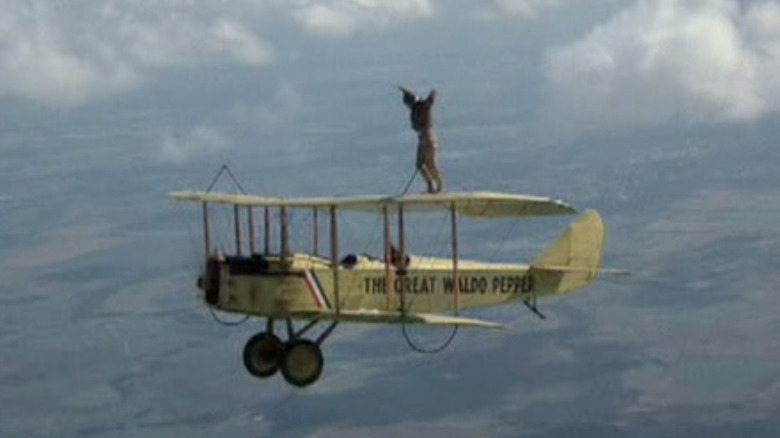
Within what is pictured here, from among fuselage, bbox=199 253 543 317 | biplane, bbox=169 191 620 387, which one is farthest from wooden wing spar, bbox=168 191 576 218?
fuselage, bbox=199 253 543 317

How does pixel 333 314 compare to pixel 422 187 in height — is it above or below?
below

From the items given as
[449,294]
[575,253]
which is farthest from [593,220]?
[449,294]

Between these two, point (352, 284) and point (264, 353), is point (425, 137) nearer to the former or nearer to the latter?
point (352, 284)

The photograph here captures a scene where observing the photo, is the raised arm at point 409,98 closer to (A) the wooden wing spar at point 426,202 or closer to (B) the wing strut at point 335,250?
(A) the wooden wing spar at point 426,202

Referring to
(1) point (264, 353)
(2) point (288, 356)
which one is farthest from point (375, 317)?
(1) point (264, 353)

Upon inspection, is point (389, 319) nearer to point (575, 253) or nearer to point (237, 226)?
point (237, 226)

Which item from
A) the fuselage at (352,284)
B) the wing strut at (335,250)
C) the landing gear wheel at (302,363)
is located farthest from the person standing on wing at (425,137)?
the landing gear wheel at (302,363)

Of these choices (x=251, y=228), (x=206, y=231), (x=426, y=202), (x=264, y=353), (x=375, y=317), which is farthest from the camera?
(x=264, y=353)
